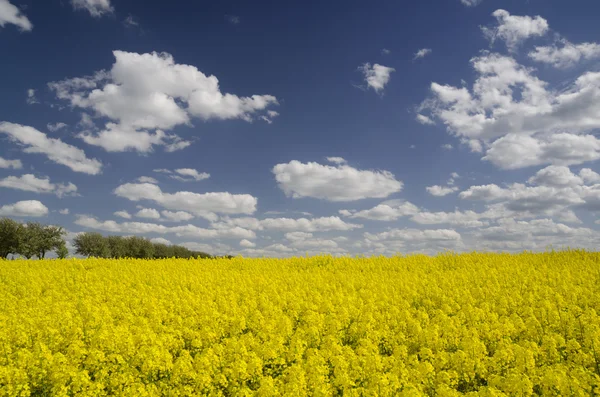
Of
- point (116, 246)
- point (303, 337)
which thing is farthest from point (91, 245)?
point (303, 337)

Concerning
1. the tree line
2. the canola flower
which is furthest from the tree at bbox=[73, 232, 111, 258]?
the canola flower

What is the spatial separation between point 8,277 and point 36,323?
10.0 m

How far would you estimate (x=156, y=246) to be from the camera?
6894 cm

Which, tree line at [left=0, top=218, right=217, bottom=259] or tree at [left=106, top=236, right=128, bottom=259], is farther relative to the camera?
tree at [left=106, top=236, right=128, bottom=259]

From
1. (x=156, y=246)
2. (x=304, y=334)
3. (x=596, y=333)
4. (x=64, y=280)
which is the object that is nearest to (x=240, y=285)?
(x=304, y=334)

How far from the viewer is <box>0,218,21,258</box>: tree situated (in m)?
53.7

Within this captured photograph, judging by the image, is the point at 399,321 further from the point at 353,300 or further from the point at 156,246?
the point at 156,246

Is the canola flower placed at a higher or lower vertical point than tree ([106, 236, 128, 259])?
lower

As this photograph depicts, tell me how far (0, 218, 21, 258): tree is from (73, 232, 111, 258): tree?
7.54 m

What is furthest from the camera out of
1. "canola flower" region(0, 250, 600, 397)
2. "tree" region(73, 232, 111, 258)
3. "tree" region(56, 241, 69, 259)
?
"tree" region(73, 232, 111, 258)

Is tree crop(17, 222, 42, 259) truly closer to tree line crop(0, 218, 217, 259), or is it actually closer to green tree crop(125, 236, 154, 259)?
tree line crop(0, 218, 217, 259)


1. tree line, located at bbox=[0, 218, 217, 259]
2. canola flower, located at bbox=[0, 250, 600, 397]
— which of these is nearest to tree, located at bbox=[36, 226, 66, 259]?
tree line, located at bbox=[0, 218, 217, 259]

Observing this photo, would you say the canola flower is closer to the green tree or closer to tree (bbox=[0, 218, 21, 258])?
tree (bbox=[0, 218, 21, 258])

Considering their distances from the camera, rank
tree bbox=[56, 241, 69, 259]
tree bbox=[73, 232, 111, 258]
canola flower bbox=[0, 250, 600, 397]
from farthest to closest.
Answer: tree bbox=[73, 232, 111, 258], tree bbox=[56, 241, 69, 259], canola flower bbox=[0, 250, 600, 397]
